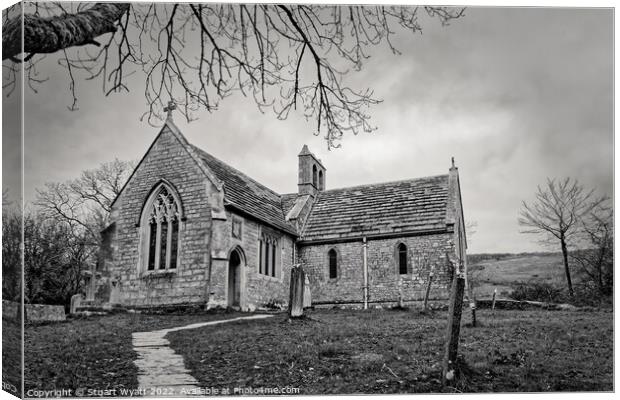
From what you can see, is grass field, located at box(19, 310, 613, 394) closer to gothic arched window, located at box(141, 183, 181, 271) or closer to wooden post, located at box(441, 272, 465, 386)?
wooden post, located at box(441, 272, 465, 386)

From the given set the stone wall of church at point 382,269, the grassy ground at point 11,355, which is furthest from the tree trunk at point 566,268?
the grassy ground at point 11,355

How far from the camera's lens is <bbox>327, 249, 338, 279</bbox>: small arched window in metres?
21.8

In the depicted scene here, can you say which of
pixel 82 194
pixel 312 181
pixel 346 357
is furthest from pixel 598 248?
pixel 312 181

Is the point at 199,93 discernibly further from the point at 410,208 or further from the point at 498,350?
the point at 410,208

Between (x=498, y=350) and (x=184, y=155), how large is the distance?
1060 centimetres

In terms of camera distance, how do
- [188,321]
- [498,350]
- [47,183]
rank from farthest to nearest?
1. [188,321]
2. [498,350]
3. [47,183]

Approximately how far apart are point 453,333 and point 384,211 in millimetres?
14307

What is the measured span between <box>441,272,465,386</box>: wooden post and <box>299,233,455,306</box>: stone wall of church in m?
11.5

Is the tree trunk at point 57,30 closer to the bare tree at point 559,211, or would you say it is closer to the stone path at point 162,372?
the stone path at point 162,372

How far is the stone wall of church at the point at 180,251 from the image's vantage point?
16.5 meters

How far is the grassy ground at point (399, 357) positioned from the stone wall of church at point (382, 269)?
7.71 m

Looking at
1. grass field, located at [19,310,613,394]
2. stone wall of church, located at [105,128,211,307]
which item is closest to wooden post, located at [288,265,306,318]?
grass field, located at [19,310,613,394]

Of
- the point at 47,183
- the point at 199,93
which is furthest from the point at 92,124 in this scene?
the point at 199,93

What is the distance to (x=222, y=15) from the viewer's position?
7.98m
